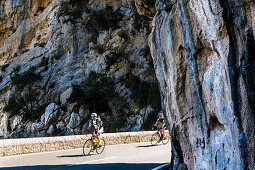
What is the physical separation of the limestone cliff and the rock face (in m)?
15.7

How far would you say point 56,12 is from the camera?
1512 inches

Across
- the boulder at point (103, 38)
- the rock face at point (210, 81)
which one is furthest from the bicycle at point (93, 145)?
the boulder at point (103, 38)

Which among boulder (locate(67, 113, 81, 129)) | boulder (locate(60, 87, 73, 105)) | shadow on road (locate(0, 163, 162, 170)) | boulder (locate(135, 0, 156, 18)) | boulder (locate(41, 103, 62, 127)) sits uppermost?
boulder (locate(135, 0, 156, 18))

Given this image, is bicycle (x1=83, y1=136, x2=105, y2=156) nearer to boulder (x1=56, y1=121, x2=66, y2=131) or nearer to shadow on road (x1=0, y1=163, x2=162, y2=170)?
shadow on road (x1=0, y1=163, x2=162, y2=170)

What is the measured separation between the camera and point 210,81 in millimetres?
5512

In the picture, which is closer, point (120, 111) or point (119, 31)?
point (120, 111)

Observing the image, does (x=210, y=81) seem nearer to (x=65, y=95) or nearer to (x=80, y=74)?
(x=65, y=95)

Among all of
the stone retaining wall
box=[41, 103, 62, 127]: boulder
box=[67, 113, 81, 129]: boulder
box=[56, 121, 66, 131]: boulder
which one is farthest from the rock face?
box=[41, 103, 62, 127]: boulder

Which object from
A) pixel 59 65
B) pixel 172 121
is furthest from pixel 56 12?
pixel 172 121

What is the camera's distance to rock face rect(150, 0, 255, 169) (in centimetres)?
468

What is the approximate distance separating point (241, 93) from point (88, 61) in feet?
89.4

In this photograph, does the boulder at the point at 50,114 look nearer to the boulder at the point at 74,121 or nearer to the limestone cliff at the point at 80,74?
the limestone cliff at the point at 80,74

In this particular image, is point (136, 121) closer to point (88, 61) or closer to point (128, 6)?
point (88, 61)

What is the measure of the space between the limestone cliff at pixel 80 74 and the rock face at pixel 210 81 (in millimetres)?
15655
